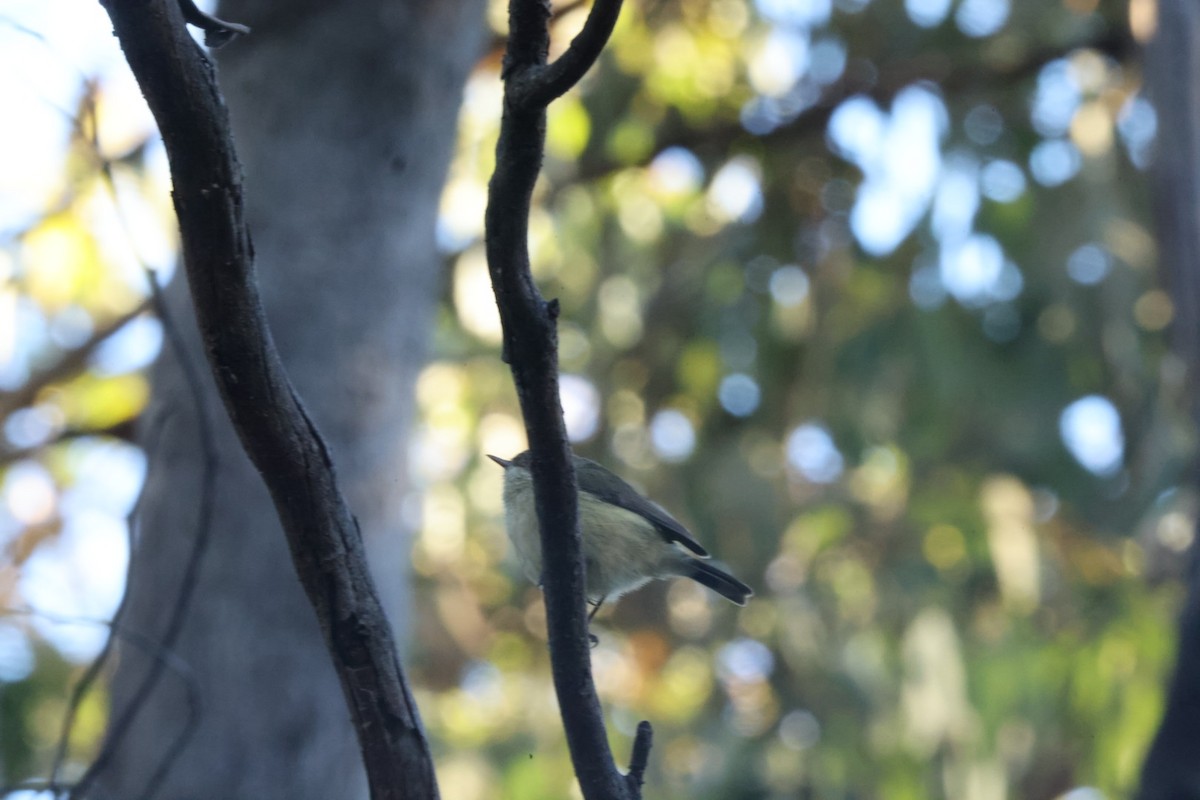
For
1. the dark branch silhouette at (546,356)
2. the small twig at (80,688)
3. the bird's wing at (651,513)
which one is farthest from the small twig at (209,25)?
the bird's wing at (651,513)

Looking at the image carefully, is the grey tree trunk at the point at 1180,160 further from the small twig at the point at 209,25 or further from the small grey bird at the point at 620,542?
the small twig at the point at 209,25

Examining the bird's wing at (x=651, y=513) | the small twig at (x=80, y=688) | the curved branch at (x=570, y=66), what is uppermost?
the bird's wing at (x=651, y=513)

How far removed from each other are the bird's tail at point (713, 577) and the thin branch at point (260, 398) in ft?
6.83

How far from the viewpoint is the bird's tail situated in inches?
155

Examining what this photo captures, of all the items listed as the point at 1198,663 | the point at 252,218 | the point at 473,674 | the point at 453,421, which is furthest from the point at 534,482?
the point at 473,674

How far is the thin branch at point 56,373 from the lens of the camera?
22.0ft

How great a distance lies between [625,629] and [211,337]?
6825 millimetres

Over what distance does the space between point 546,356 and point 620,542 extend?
2006mm

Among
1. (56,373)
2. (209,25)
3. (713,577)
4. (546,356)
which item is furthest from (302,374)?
(56,373)

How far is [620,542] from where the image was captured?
3775 mm

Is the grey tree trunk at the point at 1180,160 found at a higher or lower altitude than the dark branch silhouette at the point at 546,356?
higher

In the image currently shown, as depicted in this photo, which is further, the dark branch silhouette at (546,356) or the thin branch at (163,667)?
the thin branch at (163,667)

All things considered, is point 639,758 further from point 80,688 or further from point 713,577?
point 713,577

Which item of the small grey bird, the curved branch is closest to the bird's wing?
the small grey bird
